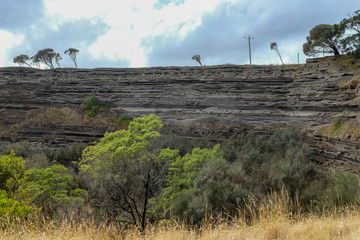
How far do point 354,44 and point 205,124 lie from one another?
14571mm

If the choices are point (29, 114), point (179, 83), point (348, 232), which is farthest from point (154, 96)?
point (348, 232)

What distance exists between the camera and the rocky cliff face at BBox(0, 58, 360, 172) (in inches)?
867

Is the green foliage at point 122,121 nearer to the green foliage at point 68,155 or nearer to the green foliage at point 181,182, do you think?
the green foliage at point 68,155

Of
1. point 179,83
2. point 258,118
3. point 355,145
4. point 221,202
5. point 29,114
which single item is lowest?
point 221,202

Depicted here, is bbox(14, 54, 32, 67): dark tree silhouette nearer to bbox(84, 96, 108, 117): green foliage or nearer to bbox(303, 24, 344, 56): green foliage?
bbox(84, 96, 108, 117): green foliage

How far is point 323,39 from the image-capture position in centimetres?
2308

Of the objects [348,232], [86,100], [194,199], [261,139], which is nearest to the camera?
[348,232]

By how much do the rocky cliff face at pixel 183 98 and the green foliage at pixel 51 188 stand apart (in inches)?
442

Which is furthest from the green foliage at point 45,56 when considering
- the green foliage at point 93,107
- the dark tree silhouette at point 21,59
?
the green foliage at point 93,107

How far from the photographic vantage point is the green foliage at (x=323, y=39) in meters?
22.5

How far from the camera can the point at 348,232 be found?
135 inches

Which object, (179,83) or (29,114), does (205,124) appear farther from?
(29,114)

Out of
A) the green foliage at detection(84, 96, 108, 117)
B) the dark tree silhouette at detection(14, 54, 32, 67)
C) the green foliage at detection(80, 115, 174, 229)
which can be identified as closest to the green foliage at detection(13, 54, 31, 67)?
the dark tree silhouette at detection(14, 54, 32, 67)

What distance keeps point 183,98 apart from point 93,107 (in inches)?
416
